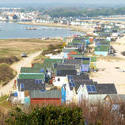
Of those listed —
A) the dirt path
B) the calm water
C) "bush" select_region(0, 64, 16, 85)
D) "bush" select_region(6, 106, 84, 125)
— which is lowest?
the calm water

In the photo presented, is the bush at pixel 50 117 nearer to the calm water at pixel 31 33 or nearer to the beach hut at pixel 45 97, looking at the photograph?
the beach hut at pixel 45 97

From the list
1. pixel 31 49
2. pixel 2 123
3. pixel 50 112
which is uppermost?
pixel 50 112

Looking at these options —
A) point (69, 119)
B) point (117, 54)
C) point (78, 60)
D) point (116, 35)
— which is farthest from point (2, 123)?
point (116, 35)

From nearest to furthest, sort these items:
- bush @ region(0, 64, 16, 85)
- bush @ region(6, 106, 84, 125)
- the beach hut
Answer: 1. bush @ region(6, 106, 84, 125)
2. the beach hut
3. bush @ region(0, 64, 16, 85)

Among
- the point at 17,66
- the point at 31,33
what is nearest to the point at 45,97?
the point at 17,66

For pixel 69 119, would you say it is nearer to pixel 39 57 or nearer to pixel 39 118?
pixel 39 118

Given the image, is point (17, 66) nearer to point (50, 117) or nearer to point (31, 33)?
point (50, 117)

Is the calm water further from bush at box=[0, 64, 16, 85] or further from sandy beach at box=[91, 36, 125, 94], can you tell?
bush at box=[0, 64, 16, 85]

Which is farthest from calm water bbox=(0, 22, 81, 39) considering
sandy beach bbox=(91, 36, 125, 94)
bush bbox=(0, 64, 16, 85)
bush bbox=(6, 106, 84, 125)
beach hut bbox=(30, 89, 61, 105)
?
bush bbox=(6, 106, 84, 125)
